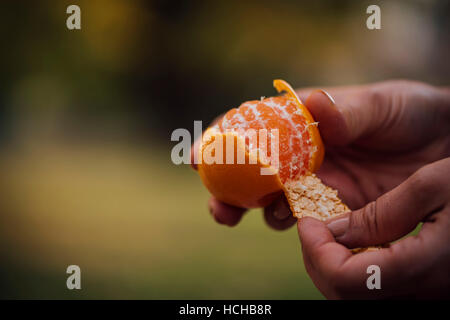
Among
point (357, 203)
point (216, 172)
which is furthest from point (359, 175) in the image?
point (216, 172)

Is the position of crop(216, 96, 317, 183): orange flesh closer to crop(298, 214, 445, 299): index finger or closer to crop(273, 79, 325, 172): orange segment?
crop(273, 79, 325, 172): orange segment

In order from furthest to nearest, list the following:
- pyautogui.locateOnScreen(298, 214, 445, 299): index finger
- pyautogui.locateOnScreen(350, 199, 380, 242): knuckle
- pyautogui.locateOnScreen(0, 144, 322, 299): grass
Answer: pyautogui.locateOnScreen(0, 144, 322, 299): grass
pyautogui.locateOnScreen(350, 199, 380, 242): knuckle
pyautogui.locateOnScreen(298, 214, 445, 299): index finger

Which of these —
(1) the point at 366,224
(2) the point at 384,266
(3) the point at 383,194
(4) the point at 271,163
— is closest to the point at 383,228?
(1) the point at 366,224

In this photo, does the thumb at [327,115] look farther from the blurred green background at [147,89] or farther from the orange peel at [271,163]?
the blurred green background at [147,89]

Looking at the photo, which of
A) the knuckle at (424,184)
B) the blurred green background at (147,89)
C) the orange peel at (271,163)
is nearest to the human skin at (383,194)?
the knuckle at (424,184)

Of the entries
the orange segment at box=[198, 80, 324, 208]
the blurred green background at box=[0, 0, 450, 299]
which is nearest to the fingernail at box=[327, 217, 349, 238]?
the orange segment at box=[198, 80, 324, 208]

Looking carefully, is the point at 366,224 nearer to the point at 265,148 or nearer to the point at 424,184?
the point at 424,184
